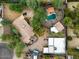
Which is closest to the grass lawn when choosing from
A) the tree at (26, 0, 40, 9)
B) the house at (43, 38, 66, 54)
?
the house at (43, 38, 66, 54)

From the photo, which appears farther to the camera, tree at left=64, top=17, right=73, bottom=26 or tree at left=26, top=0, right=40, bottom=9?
tree at left=26, top=0, right=40, bottom=9

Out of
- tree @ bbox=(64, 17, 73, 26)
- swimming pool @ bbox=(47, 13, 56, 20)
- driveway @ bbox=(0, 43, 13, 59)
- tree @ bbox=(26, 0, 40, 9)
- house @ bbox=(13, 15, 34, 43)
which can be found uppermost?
tree @ bbox=(26, 0, 40, 9)

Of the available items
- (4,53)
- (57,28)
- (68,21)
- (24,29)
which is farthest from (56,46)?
(4,53)

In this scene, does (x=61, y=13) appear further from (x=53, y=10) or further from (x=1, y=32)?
(x=1, y=32)

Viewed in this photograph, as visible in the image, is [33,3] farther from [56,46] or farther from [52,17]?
[56,46]

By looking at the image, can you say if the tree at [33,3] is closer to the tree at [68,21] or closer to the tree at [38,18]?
the tree at [38,18]

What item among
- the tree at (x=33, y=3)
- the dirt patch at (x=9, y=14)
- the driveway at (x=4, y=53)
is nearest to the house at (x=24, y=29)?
the dirt patch at (x=9, y=14)

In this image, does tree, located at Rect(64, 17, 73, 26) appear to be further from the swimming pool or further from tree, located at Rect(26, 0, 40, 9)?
tree, located at Rect(26, 0, 40, 9)

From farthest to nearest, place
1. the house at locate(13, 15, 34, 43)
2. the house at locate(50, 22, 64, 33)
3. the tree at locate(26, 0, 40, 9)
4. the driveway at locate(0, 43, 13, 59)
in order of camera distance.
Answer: the driveway at locate(0, 43, 13, 59)
the house at locate(13, 15, 34, 43)
the house at locate(50, 22, 64, 33)
the tree at locate(26, 0, 40, 9)
